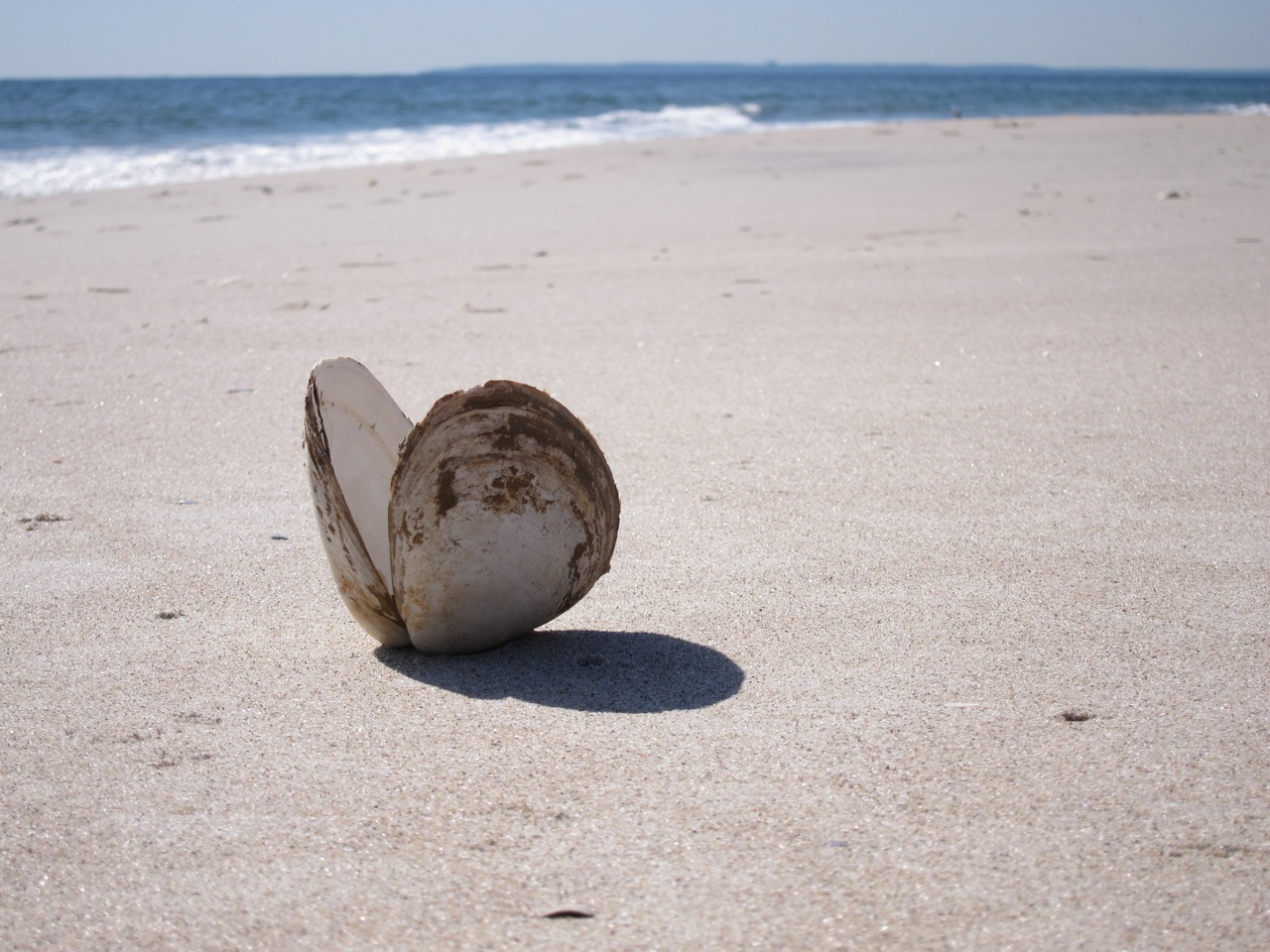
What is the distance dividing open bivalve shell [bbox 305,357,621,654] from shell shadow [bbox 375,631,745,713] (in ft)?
0.15

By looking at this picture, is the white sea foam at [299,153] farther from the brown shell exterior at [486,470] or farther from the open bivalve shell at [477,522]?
the brown shell exterior at [486,470]

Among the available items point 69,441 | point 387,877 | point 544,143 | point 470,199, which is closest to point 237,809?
point 387,877

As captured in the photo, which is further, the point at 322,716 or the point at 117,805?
the point at 322,716

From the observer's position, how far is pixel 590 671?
239 centimetres

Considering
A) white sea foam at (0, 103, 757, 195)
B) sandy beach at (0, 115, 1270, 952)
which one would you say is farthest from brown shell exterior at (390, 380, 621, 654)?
white sea foam at (0, 103, 757, 195)

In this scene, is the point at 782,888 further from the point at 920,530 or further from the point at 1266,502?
the point at 1266,502

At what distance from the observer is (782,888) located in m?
1.70

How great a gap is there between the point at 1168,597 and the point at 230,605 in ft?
7.05

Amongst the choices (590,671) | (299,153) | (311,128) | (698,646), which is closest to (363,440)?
(590,671)

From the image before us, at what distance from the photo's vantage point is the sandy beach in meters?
1.70

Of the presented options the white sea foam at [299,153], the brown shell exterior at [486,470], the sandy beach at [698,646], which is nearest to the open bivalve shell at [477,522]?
the brown shell exterior at [486,470]

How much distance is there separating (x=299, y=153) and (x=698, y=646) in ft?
50.3

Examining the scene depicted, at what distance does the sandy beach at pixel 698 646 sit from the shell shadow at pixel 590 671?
0.01 metres

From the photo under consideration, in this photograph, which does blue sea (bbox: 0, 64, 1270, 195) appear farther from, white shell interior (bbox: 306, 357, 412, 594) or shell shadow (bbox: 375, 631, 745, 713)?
shell shadow (bbox: 375, 631, 745, 713)
